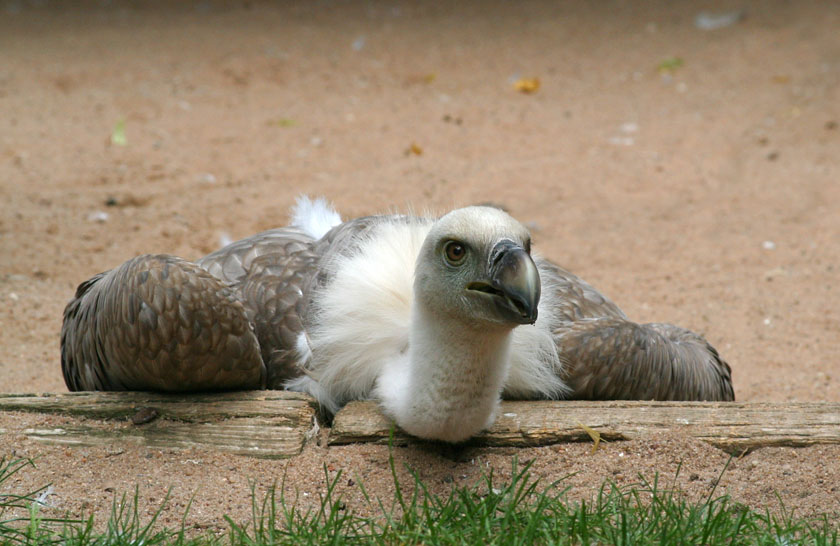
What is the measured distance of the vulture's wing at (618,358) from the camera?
3.77m

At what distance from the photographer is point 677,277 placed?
617cm

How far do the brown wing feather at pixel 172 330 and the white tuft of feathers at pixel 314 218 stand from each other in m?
1.00

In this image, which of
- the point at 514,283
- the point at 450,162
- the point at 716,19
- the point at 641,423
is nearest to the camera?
the point at 514,283

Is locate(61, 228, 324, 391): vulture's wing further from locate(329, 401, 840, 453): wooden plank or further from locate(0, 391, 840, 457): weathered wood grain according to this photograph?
locate(329, 401, 840, 453): wooden plank

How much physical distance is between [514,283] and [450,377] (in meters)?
0.46

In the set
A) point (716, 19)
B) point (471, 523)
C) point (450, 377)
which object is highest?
point (716, 19)

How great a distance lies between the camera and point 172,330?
344 cm

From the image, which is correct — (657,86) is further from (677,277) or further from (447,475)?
(447,475)

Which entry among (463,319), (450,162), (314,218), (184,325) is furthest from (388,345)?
(450,162)

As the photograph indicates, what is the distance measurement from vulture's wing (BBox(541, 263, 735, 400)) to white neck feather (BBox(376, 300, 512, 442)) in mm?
567

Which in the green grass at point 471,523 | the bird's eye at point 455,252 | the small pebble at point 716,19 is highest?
the small pebble at point 716,19

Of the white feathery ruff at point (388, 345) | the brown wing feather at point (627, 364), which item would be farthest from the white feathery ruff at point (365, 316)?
the brown wing feather at point (627, 364)

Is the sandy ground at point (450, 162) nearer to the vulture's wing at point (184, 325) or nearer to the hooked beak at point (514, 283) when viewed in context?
the vulture's wing at point (184, 325)

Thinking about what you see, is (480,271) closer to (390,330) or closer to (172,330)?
(390,330)
